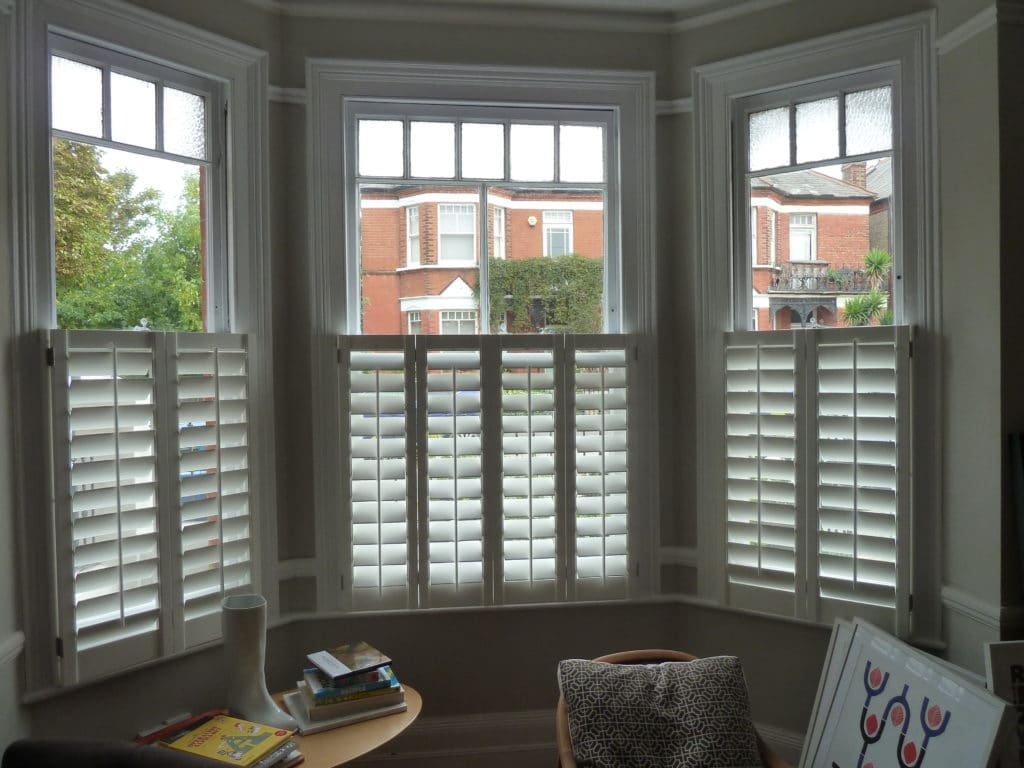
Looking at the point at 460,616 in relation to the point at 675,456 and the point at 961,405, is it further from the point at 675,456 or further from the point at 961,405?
the point at 961,405

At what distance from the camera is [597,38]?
276 centimetres

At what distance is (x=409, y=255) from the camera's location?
274 cm

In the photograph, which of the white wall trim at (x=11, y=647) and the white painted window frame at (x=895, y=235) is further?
the white painted window frame at (x=895, y=235)

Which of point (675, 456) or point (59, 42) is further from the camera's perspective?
point (675, 456)

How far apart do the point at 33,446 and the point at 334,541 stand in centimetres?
98

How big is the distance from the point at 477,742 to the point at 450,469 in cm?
102

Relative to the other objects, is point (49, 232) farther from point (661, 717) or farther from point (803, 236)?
point (803, 236)

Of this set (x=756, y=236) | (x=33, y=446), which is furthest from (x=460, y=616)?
(x=756, y=236)

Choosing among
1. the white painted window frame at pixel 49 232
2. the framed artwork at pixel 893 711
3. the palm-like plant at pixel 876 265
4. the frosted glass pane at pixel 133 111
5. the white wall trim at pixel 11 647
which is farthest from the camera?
the palm-like plant at pixel 876 265

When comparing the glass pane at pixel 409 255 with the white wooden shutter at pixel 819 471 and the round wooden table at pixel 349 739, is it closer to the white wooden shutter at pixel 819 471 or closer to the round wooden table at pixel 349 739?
the white wooden shutter at pixel 819 471

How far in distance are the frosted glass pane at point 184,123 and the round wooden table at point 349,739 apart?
180 cm

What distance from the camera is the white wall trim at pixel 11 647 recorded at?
1895 mm

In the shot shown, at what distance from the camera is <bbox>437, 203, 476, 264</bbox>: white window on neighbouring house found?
2750 mm

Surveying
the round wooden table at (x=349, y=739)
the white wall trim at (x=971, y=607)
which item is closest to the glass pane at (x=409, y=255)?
the round wooden table at (x=349, y=739)
